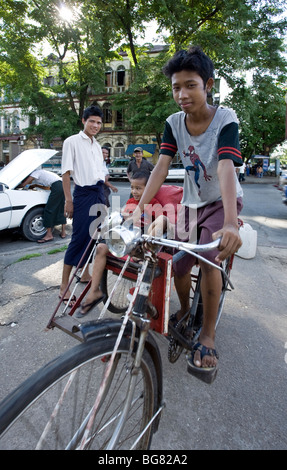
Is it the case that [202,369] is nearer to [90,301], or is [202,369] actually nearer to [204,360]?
[204,360]

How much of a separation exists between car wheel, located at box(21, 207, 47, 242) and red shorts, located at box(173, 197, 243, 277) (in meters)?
4.26

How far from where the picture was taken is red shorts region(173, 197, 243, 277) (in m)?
1.90

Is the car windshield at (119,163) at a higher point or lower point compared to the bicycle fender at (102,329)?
higher

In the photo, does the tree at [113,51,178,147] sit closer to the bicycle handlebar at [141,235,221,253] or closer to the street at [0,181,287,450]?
the street at [0,181,287,450]

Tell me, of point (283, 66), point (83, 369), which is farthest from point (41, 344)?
point (283, 66)

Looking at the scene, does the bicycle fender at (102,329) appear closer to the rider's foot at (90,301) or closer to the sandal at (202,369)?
the sandal at (202,369)

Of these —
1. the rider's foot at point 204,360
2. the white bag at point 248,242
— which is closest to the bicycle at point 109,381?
the rider's foot at point 204,360

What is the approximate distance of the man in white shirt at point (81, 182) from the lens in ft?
10.5

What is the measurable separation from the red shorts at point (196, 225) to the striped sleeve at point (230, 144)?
0.37 meters

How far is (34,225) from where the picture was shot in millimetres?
5824

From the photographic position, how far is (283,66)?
16.3 meters

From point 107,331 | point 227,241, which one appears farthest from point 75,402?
point 227,241

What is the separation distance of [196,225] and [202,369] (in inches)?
36.2
